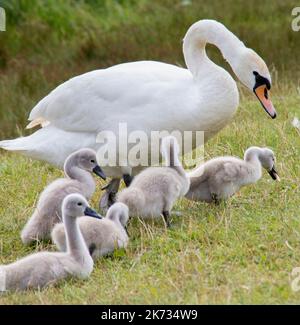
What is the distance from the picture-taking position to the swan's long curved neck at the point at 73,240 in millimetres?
6211

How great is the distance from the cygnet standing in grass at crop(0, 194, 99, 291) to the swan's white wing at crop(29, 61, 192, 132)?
1359 millimetres

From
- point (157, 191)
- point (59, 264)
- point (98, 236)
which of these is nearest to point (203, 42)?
point (157, 191)

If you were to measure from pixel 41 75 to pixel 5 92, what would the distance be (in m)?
0.79

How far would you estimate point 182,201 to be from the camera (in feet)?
26.0

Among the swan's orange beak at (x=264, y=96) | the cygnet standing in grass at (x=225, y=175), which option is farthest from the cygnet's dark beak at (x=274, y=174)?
the swan's orange beak at (x=264, y=96)

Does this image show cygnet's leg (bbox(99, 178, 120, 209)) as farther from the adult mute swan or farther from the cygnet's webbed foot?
the cygnet's webbed foot

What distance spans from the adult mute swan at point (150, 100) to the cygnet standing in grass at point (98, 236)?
3.44 ft

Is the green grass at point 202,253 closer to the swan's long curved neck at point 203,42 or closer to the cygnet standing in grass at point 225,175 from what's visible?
the cygnet standing in grass at point 225,175

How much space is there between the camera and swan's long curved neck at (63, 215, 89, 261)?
621 cm

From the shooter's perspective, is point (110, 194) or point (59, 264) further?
point (110, 194)

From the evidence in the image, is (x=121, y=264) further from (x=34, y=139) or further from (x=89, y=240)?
(x=34, y=139)

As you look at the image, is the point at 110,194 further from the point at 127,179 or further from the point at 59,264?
the point at 59,264

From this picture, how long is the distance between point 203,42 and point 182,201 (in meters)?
1.34

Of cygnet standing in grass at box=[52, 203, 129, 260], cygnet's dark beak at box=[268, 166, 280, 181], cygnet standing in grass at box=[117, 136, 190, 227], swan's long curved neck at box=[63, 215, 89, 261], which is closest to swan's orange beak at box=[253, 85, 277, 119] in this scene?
cygnet's dark beak at box=[268, 166, 280, 181]
